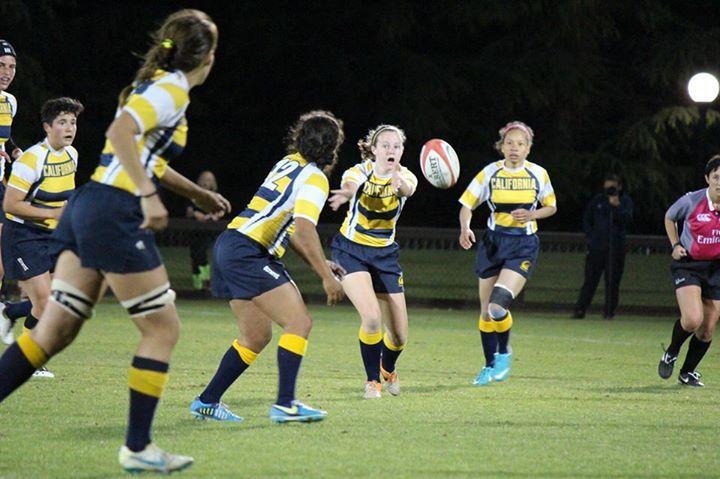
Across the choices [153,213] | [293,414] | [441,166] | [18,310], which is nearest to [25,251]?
[18,310]

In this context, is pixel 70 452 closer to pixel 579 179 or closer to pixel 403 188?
pixel 403 188

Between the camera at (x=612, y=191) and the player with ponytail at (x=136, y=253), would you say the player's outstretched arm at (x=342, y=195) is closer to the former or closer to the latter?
the player with ponytail at (x=136, y=253)

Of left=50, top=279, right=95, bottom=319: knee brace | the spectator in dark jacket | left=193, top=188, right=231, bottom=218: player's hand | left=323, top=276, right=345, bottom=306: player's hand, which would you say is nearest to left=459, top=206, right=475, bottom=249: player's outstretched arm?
left=323, top=276, right=345, bottom=306: player's hand

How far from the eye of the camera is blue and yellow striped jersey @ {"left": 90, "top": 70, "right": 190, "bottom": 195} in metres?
5.67

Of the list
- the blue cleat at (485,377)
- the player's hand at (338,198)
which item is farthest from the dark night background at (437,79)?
the player's hand at (338,198)

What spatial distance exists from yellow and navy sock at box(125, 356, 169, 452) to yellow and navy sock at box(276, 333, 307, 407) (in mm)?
1623

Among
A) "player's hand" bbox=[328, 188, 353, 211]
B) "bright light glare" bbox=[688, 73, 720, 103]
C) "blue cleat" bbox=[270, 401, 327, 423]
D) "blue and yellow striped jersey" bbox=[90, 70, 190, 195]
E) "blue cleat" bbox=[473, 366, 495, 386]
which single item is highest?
"bright light glare" bbox=[688, 73, 720, 103]

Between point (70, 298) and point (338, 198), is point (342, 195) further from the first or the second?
point (70, 298)

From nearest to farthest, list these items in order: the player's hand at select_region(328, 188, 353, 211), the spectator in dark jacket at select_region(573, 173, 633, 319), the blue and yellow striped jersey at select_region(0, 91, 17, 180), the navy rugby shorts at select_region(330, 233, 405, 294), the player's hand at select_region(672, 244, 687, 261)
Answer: the player's hand at select_region(328, 188, 353, 211), the navy rugby shorts at select_region(330, 233, 405, 294), the player's hand at select_region(672, 244, 687, 261), the blue and yellow striped jersey at select_region(0, 91, 17, 180), the spectator in dark jacket at select_region(573, 173, 633, 319)

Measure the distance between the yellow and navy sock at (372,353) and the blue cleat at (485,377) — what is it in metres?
1.15

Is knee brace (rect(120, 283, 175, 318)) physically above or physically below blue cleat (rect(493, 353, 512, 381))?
above

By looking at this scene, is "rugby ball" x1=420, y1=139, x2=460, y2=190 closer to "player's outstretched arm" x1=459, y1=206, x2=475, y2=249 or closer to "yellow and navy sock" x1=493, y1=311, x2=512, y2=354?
"player's outstretched arm" x1=459, y1=206, x2=475, y2=249

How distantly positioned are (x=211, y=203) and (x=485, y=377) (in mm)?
4211

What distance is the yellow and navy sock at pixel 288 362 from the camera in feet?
24.4
